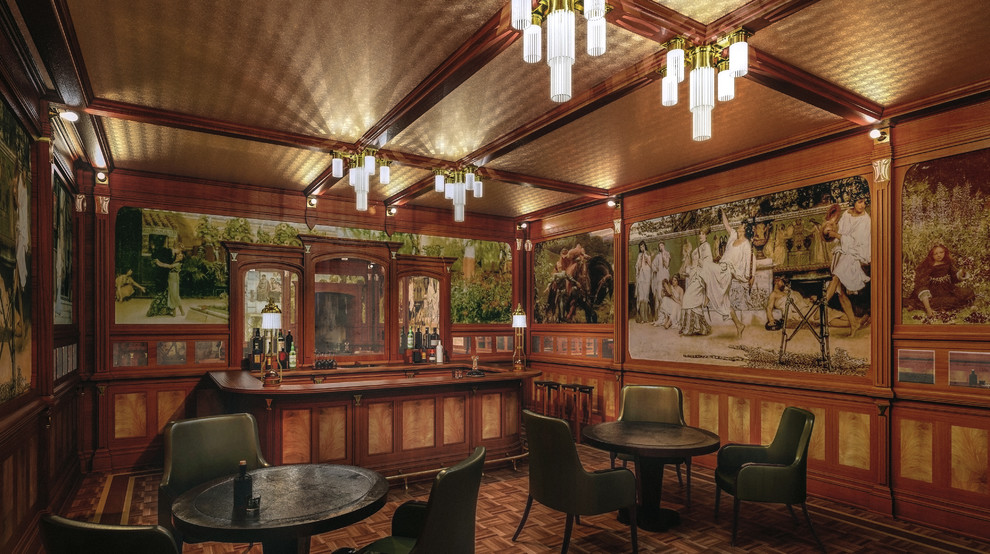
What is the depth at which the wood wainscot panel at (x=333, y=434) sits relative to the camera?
5062 millimetres

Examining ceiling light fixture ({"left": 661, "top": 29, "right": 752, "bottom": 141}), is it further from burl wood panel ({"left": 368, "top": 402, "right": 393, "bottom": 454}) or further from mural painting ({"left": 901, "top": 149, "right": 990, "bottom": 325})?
burl wood panel ({"left": 368, "top": 402, "right": 393, "bottom": 454})

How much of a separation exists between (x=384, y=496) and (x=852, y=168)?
4863 millimetres

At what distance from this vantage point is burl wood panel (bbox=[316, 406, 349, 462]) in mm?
5066

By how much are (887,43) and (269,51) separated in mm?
3827

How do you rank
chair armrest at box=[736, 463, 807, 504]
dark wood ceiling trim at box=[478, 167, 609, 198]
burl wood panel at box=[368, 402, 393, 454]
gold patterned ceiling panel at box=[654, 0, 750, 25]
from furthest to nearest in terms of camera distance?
dark wood ceiling trim at box=[478, 167, 609, 198] < burl wood panel at box=[368, 402, 393, 454] < chair armrest at box=[736, 463, 807, 504] < gold patterned ceiling panel at box=[654, 0, 750, 25]

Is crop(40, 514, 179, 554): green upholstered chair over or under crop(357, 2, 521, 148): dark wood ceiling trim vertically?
under

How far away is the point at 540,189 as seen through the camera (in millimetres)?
7242

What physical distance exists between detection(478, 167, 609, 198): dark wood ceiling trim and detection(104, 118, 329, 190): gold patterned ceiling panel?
1812 millimetres

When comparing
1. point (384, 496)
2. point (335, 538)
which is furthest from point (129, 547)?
point (335, 538)

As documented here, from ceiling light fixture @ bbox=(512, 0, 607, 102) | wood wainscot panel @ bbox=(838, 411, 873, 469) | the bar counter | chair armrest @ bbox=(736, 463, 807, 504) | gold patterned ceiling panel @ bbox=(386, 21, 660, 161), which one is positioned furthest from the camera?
the bar counter

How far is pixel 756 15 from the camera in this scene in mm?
2932

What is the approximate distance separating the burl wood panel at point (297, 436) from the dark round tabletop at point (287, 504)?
191cm

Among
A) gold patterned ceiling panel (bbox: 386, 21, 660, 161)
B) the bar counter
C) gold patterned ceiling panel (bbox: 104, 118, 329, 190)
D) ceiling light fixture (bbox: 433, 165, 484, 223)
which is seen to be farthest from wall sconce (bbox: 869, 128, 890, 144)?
gold patterned ceiling panel (bbox: 104, 118, 329, 190)

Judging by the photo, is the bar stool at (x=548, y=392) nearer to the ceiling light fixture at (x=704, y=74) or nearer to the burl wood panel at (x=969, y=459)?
the burl wood panel at (x=969, y=459)
